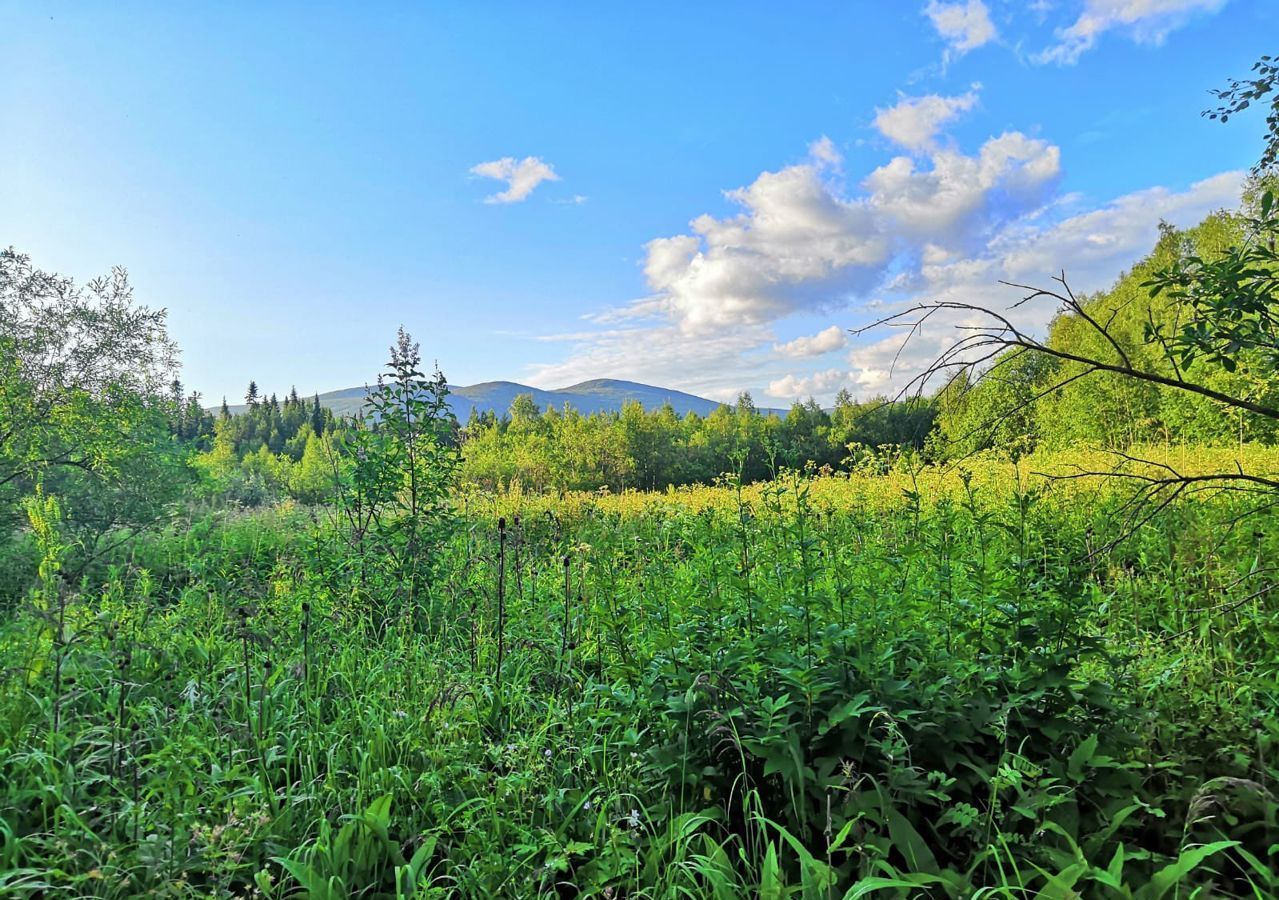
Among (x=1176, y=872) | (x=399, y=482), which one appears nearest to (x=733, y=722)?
(x=1176, y=872)

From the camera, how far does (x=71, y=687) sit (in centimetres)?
261

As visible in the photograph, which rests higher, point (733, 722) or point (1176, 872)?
point (733, 722)

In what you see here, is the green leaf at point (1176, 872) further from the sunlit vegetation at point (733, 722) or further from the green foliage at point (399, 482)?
the green foliage at point (399, 482)

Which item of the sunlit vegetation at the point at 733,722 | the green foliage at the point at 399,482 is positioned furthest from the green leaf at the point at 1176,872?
the green foliage at the point at 399,482

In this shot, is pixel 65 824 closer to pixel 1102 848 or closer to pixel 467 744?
pixel 467 744

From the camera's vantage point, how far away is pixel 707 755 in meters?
1.98

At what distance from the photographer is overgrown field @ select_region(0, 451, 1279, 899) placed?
1621 mm

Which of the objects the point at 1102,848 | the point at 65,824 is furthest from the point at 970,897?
the point at 65,824

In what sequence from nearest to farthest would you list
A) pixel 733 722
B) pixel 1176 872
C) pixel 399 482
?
pixel 1176 872
pixel 733 722
pixel 399 482

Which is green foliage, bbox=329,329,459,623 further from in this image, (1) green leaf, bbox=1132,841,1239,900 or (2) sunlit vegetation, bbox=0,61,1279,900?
(1) green leaf, bbox=1132,841,1239,900

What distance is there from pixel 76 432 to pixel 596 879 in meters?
11.3

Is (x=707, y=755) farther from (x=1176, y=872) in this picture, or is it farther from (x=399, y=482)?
(x=399, y=482)

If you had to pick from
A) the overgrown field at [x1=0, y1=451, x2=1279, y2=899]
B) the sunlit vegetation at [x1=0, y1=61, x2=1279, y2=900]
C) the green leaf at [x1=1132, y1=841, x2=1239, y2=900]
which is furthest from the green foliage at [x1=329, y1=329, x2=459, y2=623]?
the green leaf at [x1=1132, y1=841, x2=1239, y2=900]

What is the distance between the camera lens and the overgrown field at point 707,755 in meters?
1.62
